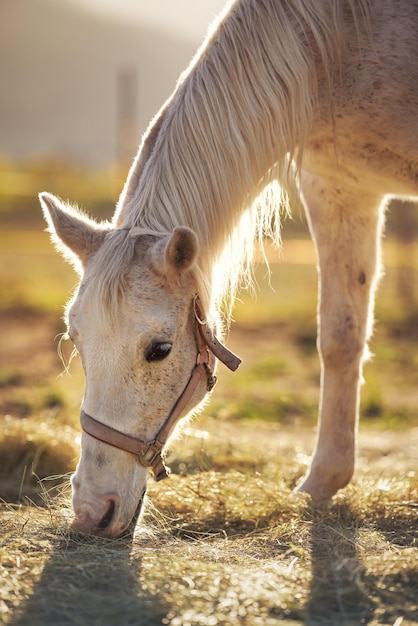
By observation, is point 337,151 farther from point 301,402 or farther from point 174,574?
point 301,402

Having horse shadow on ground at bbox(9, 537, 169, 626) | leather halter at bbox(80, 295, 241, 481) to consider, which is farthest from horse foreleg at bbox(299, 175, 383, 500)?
horse shadow on ground at bbox(9, 537, 169, 626)

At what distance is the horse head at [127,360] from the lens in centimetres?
291

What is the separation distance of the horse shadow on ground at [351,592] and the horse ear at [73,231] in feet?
4.58

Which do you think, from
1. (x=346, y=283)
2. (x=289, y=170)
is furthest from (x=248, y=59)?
(x=346, y=283)

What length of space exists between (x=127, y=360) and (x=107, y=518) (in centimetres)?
56

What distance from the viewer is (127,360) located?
2.91 metres

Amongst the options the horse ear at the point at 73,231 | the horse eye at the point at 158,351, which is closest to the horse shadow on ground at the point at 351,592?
the horse eye at the point at 158,351

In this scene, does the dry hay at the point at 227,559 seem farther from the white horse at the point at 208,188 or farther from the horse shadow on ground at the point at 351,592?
the white horse at the point at 208,188

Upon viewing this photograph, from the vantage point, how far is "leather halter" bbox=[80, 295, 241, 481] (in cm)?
291

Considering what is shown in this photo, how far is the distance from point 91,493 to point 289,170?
161 centimetres

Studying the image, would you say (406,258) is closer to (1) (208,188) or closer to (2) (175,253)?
(1) (208,188)

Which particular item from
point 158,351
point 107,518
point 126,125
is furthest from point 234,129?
point 126,125

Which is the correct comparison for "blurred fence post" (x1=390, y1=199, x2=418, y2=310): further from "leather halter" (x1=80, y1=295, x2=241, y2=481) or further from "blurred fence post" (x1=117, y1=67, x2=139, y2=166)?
"blurred fence post" (x1=117, y1=67, x2=139, y2=166)

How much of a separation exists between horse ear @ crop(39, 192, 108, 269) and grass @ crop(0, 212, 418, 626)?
3.23ft
